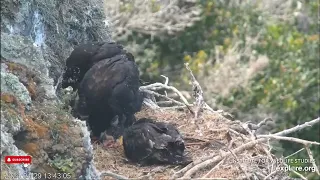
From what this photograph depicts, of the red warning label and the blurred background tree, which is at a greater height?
the red warning label

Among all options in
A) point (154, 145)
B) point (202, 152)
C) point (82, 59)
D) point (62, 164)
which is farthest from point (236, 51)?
point (62, 164)

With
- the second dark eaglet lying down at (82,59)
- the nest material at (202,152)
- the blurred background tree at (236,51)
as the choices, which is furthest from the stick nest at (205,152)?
the blurred background tree at (236,51)

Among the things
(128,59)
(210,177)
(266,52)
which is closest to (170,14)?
(266,52)

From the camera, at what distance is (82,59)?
522 cm

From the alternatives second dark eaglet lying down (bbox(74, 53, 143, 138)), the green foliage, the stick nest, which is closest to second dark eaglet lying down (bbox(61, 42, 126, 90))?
second dark eaglet lying down (bbox(74, 53, 143, 138))

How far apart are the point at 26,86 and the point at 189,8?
26.1 feet

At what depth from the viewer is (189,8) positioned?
37.7 ft

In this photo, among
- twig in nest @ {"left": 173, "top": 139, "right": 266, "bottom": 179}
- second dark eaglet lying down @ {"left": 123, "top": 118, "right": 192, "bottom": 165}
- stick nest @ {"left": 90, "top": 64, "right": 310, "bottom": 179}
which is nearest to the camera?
twig in nest @ {"left": 173, "top": 139, "right": 266, "bottom": 179}

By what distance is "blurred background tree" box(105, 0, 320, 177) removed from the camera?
1068 cm

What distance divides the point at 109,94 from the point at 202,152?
871 millimetres

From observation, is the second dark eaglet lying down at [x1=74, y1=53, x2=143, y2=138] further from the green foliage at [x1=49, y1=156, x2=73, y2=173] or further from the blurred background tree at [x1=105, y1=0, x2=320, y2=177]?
the blurred background tree at [x1=105, y1=0, x2=320, y2=177]

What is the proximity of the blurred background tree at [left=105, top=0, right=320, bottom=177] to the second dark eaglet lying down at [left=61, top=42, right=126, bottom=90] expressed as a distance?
487 cm

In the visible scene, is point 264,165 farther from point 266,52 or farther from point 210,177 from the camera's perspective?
point 266,52

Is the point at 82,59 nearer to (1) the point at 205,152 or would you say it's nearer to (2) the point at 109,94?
(2) the point at 109,94
